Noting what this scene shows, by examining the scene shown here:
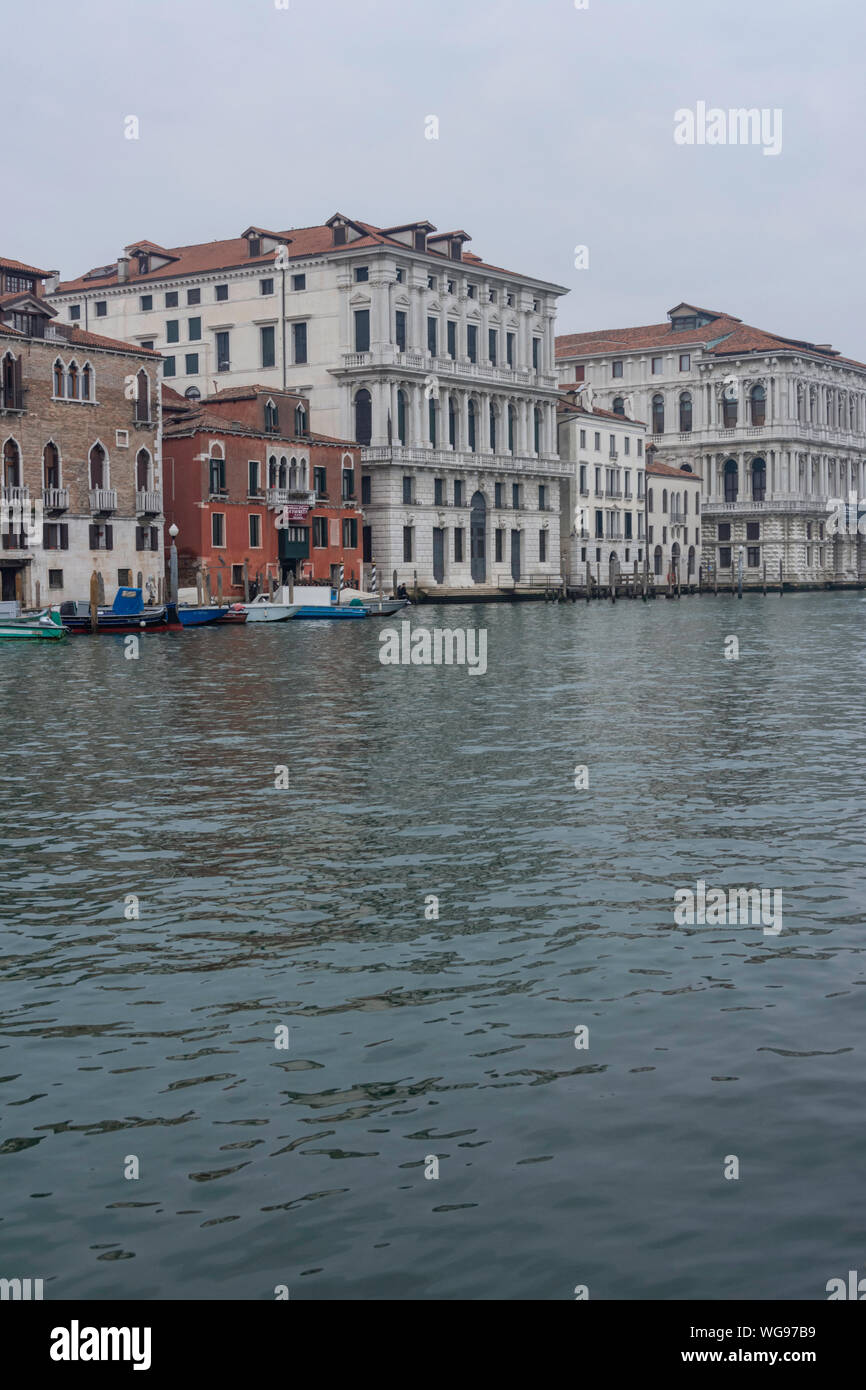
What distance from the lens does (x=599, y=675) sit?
2989 cm

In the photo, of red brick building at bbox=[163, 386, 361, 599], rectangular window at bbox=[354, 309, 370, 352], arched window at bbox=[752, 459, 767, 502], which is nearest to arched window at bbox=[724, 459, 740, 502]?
arched window at bbox=[752, 459, 767, 502]

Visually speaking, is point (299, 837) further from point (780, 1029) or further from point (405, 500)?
point (405, 500)

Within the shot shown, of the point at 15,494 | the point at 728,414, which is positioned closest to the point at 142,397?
the point at 15,494

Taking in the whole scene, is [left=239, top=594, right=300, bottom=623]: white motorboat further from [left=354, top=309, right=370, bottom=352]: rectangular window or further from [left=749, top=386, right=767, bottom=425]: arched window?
[left=749, top=386, right=767, bottom=425]: arched window

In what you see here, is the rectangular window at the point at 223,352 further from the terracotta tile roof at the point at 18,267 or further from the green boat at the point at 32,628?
the green boat at the point at 32,628

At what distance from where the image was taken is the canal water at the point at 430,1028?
535cm

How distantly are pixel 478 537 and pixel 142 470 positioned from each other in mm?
28171

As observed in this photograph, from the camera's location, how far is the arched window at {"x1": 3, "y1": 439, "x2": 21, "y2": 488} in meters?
53.9

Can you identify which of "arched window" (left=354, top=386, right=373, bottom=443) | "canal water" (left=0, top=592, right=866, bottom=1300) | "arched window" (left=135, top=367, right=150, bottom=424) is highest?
"arched window" (left=354, top=386, right=373, bottom=443)

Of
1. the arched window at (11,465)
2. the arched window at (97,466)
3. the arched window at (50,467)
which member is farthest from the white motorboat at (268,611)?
the arched window at (11,465)

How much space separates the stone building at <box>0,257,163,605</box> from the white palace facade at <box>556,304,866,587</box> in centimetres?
5813

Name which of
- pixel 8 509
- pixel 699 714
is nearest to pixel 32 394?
pixel 8 509

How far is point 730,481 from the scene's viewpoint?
381 ft
